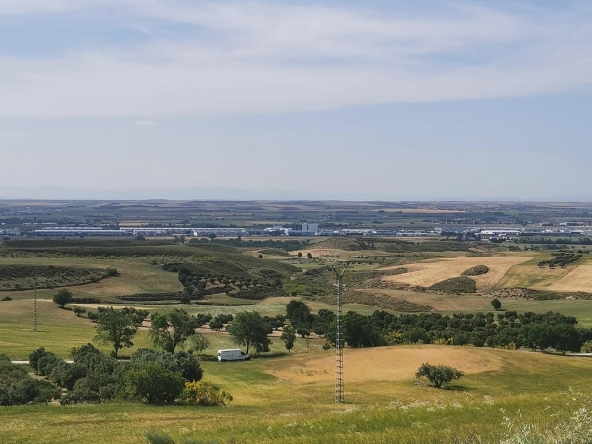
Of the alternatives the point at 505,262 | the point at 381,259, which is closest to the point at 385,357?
the point at 505,262

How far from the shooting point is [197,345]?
5569 centimetres

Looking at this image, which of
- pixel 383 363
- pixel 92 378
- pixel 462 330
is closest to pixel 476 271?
pixel 462 330

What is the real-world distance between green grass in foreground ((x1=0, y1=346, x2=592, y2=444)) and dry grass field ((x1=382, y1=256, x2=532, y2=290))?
58.2 m

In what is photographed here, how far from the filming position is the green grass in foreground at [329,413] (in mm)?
13859

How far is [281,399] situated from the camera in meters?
37.9

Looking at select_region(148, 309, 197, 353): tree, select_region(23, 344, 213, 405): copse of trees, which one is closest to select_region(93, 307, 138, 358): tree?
select_region(148, 309, 197, 353): tree

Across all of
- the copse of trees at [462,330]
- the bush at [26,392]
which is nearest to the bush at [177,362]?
the bush at [26,392]

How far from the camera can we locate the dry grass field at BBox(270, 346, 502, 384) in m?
46.0

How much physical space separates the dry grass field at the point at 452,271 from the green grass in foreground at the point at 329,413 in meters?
58.2

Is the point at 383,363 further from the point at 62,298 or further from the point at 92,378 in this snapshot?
the point at 62,298

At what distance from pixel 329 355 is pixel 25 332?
3135 cm

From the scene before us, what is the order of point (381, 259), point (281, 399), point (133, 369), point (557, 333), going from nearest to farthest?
point (133, 369), point (281, 399), point (557, 333), point (381, 259)

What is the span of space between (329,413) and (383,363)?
95.1ft

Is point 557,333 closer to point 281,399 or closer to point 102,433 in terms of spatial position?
point 281,399
